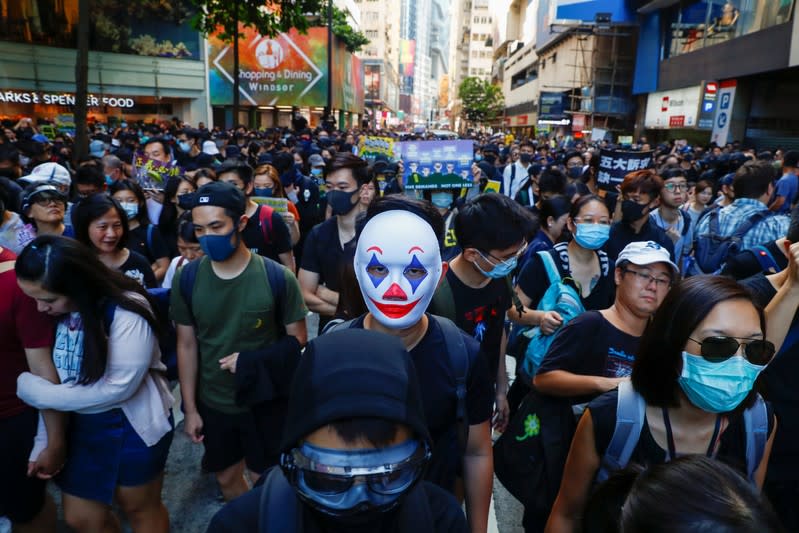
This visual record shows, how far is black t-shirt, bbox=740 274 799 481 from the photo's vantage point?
2410 mm

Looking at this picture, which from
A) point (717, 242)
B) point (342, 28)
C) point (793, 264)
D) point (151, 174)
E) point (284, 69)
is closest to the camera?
point (793, 264)

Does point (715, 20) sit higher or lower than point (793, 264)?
higher

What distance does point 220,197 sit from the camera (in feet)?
10.1

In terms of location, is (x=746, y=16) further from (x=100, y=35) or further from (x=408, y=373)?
(x=100, y=35)

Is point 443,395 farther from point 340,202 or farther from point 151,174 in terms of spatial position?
point 151,174

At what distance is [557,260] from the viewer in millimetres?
3518

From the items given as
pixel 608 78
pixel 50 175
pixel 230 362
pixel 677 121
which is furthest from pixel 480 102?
pixel 230 362

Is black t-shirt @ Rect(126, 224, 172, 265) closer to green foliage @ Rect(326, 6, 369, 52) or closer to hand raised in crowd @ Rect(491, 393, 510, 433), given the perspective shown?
hand raised in crowd @ Rect(491, 393, 510, 433)

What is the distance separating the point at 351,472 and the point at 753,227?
4556 mm

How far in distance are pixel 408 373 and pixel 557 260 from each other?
254 cm

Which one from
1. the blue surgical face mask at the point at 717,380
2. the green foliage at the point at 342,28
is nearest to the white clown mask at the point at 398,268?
the blue surgical face mask at the point at 717,380

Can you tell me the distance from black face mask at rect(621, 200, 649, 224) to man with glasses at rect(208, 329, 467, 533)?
387 centimetres

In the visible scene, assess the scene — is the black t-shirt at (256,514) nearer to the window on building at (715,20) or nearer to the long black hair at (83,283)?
the long black hair at (83,283)

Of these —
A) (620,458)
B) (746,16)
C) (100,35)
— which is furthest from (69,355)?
(100,35)
